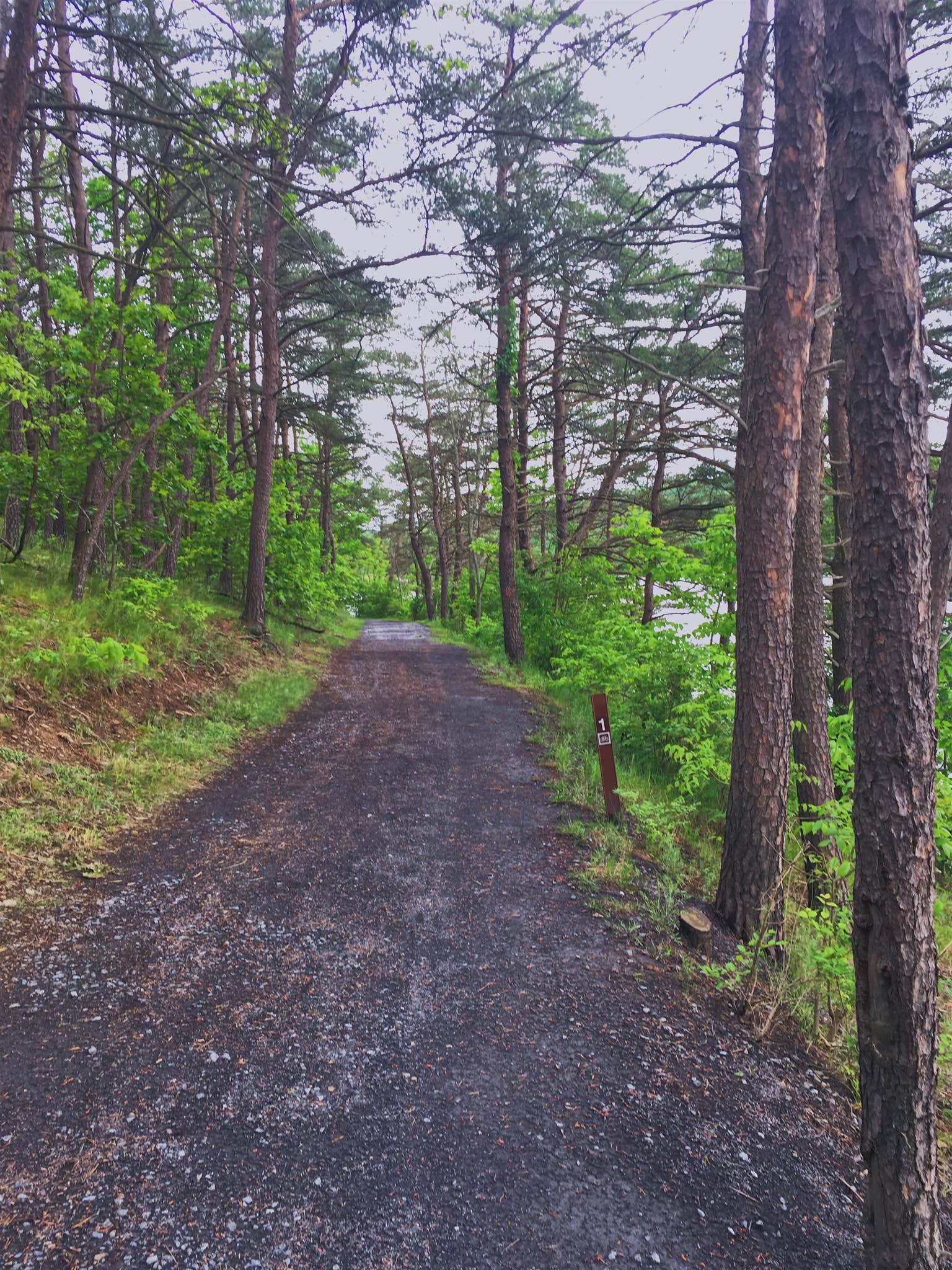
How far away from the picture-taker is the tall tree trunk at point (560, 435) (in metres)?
15.1

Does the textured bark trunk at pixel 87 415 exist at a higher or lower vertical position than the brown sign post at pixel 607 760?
higher

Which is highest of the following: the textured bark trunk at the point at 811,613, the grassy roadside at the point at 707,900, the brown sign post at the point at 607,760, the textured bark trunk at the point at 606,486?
the textured bark trunk at the point at 606,486

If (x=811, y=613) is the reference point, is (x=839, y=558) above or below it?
above

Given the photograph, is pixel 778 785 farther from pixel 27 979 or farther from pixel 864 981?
pixel 27 979

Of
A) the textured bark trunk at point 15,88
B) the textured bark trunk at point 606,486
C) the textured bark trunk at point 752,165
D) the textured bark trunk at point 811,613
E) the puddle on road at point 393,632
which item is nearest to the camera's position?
the textured bark trunk at point 752,165

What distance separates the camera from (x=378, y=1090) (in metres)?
2.71

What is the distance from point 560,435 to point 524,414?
1123mm

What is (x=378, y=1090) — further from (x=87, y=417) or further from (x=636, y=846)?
(x=87, y=417)

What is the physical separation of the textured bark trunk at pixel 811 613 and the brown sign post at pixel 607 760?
161 cm

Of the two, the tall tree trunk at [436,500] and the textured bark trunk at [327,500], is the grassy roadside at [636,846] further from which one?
the tall tree trunk at [436,500]

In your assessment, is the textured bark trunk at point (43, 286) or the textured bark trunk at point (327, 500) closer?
the textured bark trunk at point (43, 286)

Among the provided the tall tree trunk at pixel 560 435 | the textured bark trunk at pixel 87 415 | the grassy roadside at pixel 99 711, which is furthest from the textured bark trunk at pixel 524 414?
the textured bark trunk at pixel 87 415

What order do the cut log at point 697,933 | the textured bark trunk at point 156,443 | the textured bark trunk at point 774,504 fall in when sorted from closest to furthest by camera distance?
the cut log at point 697,933, the textured bark trunk at point 774,504, the textured bark trunk at point 156,443

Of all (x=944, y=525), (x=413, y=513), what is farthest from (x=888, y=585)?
(x=413, y=513)
